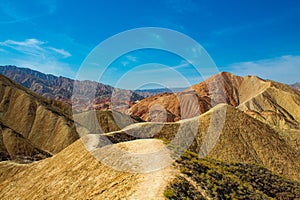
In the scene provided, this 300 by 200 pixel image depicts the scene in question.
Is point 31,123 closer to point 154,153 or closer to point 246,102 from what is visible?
point 154,153

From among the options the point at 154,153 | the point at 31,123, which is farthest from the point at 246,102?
the point at 154,153

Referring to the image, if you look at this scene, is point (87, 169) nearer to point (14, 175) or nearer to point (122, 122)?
point (14, 175)

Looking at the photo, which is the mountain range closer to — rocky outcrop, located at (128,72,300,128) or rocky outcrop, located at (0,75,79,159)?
rocky outcrop, located at (0,75,79,159)

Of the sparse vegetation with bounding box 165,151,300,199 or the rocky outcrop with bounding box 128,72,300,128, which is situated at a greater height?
the rocky outcrop with bounding box 128,72,300,128

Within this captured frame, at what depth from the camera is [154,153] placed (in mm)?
23500

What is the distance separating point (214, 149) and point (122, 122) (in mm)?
Result: 56757

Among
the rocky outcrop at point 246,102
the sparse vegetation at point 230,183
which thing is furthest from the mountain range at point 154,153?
the rocky outcrop at point 246,102

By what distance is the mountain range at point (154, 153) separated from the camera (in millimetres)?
19484

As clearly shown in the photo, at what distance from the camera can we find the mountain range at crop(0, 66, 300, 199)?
63.9 feet

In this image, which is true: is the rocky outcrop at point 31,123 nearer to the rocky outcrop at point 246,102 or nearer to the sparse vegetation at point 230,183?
the rocky outcrop at point 246,102

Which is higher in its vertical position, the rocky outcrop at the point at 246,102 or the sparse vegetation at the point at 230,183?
the rocky outcrop at the point at 246,102

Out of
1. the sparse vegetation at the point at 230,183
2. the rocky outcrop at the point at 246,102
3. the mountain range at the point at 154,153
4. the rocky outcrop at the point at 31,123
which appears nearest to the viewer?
the sparse vegetation at the point at 230,183

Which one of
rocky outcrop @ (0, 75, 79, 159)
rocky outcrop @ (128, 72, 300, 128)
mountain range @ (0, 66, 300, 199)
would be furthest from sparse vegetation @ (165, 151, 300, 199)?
rocky outcrop @ (128, 72, 300, 128)

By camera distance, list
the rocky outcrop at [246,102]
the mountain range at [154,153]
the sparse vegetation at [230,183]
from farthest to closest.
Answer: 1. the rocky outcrop at [246,102]
2. the mountain range at [154,153]
3. the sparse vegetation at [230,183]
